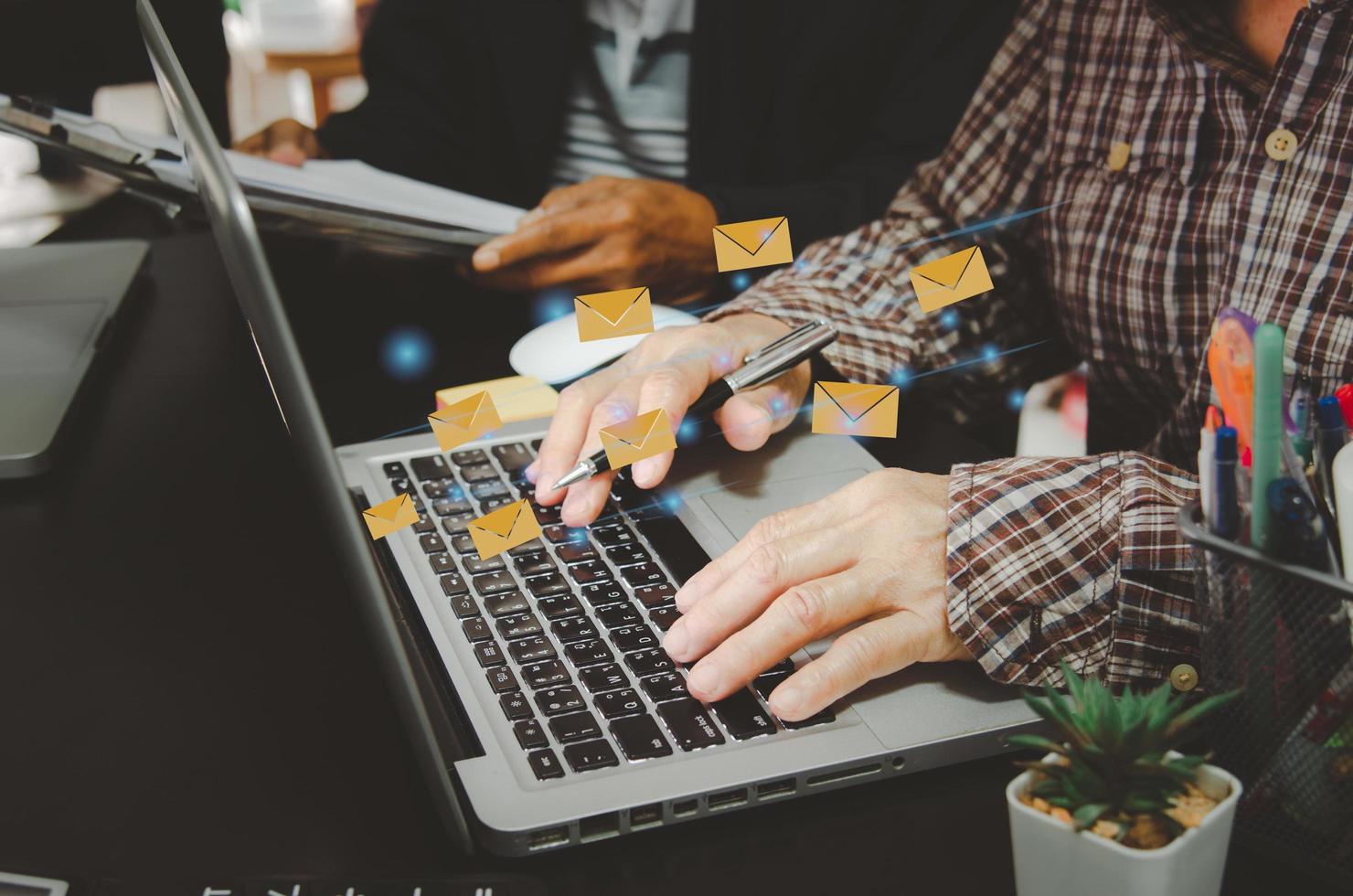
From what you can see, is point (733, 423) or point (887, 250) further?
point (887, 250)

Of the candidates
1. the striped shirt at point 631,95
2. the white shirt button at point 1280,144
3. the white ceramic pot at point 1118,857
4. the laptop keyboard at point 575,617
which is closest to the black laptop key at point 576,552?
the laptop keyboard at point 575,617

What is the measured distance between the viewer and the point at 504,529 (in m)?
0.69

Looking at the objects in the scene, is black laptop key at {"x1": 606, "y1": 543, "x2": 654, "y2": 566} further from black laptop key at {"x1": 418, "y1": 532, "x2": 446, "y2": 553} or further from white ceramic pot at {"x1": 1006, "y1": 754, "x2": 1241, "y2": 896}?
white ceramic pot at {"x1": 1006, "y1": 754, "x2": 1241, "y2": 896}

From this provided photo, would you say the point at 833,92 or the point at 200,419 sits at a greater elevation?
the point at 833,92

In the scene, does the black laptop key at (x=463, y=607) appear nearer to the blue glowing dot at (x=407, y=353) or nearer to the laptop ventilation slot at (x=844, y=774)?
the laptop ventilation slot at (x=844, y=774)

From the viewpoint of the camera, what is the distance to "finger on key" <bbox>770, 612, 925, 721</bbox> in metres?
0.52

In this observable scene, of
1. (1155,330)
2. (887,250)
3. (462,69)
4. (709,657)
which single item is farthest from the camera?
(462,69)

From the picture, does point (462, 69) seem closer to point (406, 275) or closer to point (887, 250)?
point (406, 275)

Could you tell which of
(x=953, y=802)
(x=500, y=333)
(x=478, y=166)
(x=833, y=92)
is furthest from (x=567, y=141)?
(x=953, y=802)

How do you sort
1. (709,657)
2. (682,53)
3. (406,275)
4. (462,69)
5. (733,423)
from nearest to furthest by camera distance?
(709,657) → (733,423) → (406,275) → (682,53) → (462,69)

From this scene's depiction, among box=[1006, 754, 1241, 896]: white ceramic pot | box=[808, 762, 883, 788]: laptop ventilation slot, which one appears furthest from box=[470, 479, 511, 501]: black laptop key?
box=[1006, 754, 1241, 896]: white ceramic pot

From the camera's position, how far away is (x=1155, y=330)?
91 centimetres

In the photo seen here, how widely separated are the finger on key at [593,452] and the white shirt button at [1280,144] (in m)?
0.46

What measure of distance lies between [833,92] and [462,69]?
1.56 feet
